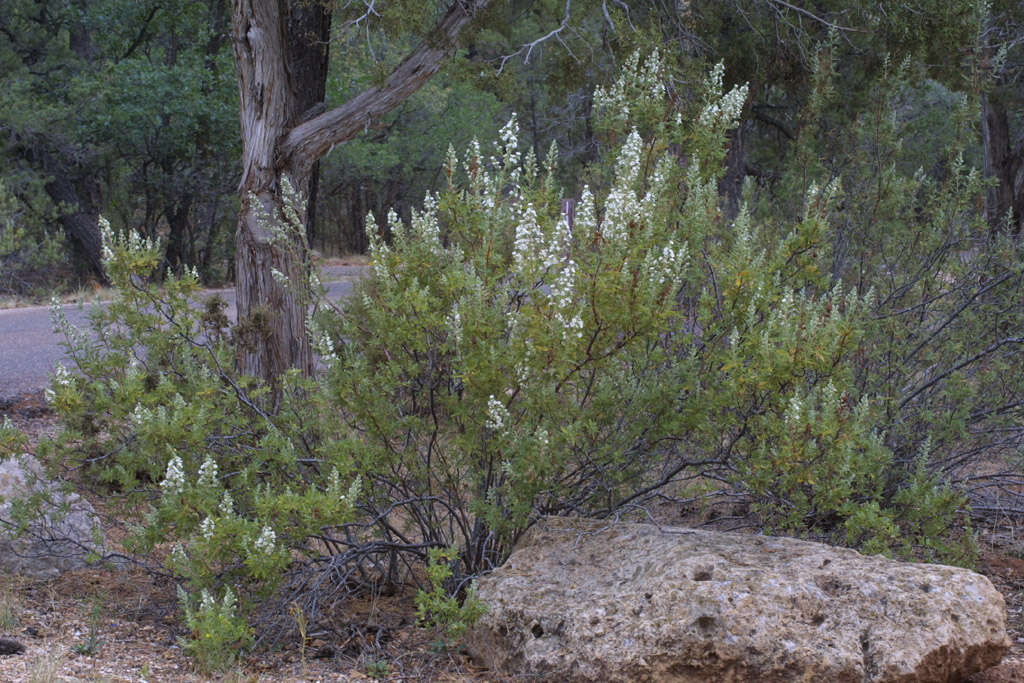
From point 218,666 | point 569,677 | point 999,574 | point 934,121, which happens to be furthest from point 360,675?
point 934,121

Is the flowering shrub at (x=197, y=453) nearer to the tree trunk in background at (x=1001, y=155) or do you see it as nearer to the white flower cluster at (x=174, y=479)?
the white flower cluster at (x=174, y=479)

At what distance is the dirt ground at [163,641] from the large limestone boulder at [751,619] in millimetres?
366

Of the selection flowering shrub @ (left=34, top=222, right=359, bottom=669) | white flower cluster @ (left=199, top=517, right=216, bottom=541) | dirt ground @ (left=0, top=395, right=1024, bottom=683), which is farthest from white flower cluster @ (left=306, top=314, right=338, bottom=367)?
dirt ground @ (left=0, top=395, right=1024, bottom=683)

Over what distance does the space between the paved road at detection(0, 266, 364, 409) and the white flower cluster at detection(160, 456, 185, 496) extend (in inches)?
155

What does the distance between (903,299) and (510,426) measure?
3.23 meters

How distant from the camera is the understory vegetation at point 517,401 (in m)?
4.34

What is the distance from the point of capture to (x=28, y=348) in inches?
490

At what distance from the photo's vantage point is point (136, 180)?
70.5 feet

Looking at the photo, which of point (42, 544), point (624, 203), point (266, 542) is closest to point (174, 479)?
point (266, 542)

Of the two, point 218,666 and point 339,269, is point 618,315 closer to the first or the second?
point 218,666

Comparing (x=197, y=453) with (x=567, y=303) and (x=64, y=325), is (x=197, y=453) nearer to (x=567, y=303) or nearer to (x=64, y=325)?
(x=64, y=325)

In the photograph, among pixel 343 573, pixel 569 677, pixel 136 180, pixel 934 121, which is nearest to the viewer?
pixel 569 677

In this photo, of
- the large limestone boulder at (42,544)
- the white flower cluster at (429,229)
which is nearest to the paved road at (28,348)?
the large limestone boulder at (42,544)

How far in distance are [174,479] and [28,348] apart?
9046 millimetres
